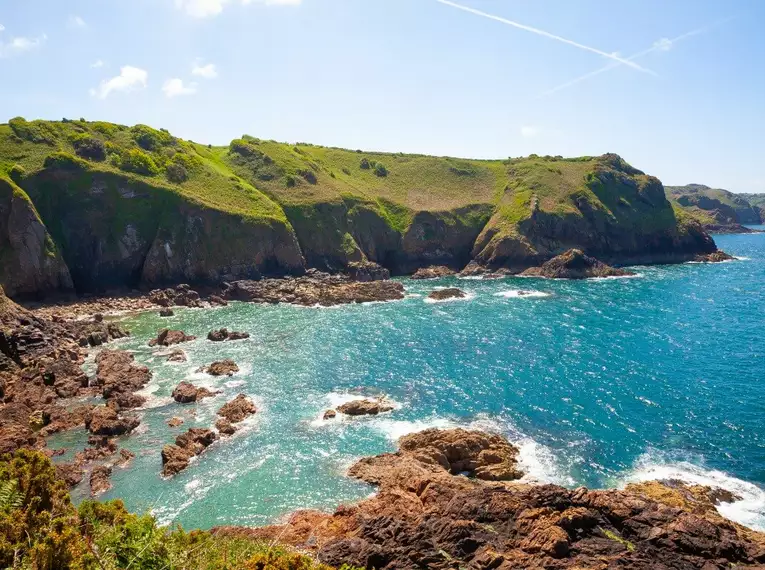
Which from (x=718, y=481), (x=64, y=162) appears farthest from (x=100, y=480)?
(x=64, y=162)

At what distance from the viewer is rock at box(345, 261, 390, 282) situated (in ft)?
388

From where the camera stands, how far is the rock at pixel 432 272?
422 ft

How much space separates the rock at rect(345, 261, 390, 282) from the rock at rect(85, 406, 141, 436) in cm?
7271

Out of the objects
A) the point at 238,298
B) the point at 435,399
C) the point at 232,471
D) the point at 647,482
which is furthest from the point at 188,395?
the point at 238,298

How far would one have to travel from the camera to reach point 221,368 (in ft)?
204

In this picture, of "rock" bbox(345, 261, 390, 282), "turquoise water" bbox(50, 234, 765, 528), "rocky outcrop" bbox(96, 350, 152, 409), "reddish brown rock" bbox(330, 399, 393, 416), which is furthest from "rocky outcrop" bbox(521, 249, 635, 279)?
"rocky outcrop" bbox(96, 350, 152, 409)

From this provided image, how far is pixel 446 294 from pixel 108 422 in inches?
2735

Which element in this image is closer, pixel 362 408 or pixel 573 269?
pixel 362 408

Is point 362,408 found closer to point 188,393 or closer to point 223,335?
point 188,393

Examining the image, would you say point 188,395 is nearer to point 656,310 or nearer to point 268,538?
point 268,538

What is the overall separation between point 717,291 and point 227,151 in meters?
138

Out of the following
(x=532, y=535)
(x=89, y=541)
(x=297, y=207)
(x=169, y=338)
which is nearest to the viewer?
(x=89, y=541)

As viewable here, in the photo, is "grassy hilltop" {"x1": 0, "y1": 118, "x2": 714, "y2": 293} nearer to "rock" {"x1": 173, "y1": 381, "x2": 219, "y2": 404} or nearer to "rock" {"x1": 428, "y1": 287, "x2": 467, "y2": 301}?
"rock" {"x1": 428, "y1": 287, "x2": 467, "y2": 301}

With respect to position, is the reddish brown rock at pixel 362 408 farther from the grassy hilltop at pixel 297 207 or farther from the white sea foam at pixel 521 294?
the grassy hilltop at pixel 297 207
